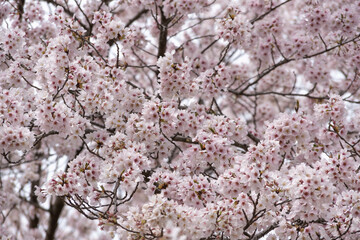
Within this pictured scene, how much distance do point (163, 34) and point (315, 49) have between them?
124 inches

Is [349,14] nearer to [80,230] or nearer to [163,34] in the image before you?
[163,34]

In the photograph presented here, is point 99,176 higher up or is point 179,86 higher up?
point 179,86

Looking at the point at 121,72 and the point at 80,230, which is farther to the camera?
the point at 80,230

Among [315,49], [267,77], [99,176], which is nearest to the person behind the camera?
[99,176]

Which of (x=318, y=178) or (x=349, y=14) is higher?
(x=349, y=14)

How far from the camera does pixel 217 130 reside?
556 centimetres

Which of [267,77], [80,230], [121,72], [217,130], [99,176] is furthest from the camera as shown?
[80,230]

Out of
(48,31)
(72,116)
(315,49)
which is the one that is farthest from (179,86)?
(315,49)

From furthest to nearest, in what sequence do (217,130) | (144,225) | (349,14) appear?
1. (349,14)
2. (217,130)
3. (144,225)

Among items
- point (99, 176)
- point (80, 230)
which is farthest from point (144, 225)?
point (80, 230)

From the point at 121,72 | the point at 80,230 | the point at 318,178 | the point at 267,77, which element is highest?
the point at 267,77

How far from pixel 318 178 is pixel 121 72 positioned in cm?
329

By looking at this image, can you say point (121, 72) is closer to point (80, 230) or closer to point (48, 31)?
point (48, 31)

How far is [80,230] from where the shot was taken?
13797mm
